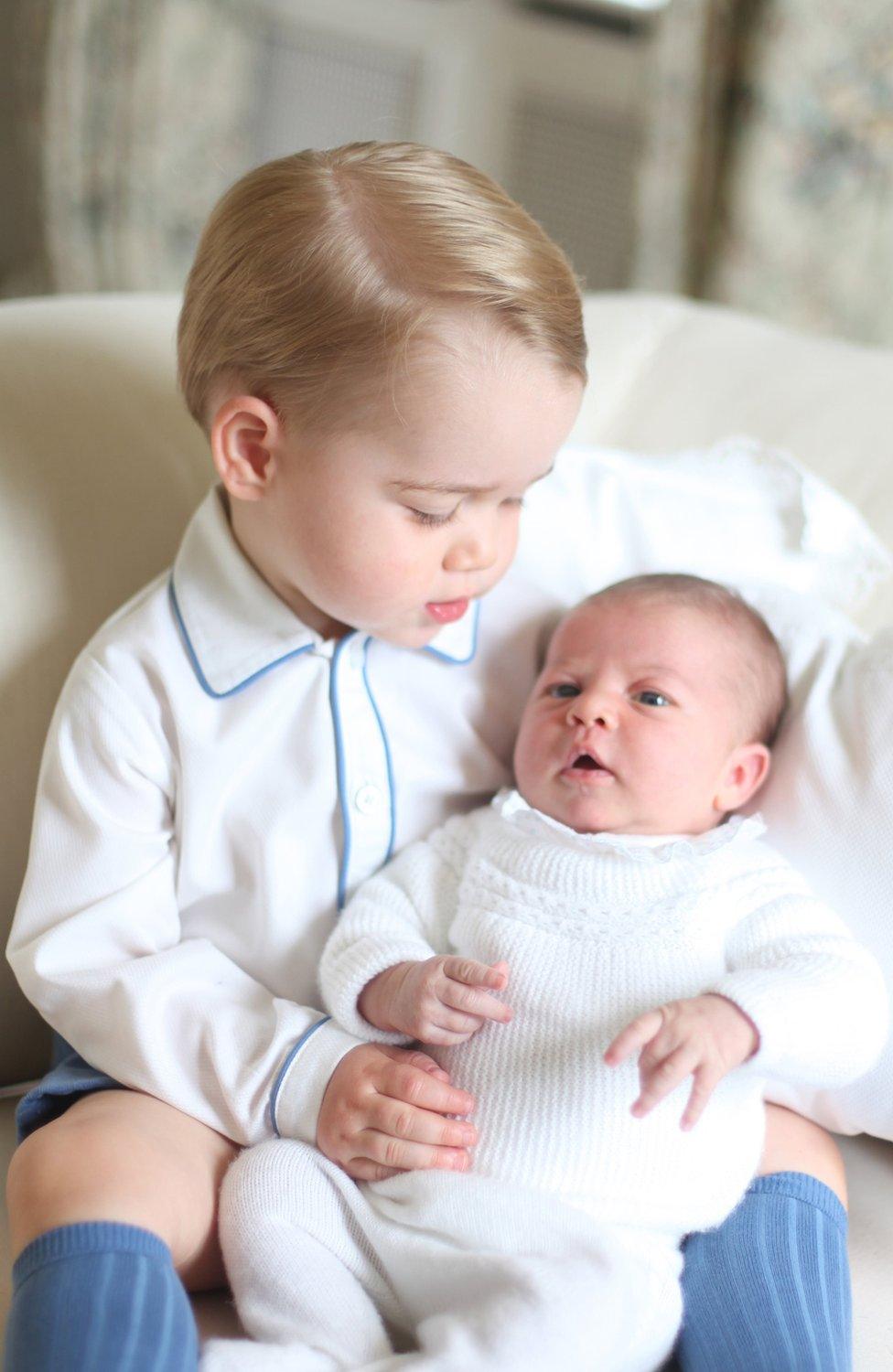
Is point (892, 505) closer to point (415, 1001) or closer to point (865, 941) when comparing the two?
point (865, 941)

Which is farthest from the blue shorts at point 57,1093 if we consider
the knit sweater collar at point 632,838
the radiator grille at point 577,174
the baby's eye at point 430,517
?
the radiator grille at point 577,174

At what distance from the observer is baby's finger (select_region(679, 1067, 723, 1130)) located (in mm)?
763

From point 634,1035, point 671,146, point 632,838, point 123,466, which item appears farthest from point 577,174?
point 634,1035

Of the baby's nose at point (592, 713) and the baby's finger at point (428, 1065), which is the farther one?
the baby's nose at point (592, 713)

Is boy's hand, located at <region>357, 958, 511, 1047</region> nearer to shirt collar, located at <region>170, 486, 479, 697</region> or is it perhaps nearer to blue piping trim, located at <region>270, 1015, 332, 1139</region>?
blue piping trim, located at <region>270, 1015, 332, 1139</region>

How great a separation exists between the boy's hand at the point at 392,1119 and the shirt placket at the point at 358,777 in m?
0.16

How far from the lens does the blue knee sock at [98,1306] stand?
700 millimetres

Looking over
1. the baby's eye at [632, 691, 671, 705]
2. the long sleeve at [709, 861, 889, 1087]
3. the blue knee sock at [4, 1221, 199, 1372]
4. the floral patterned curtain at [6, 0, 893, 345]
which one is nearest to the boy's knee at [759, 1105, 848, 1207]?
the long sleeve at [709, 861, 889, 1087]

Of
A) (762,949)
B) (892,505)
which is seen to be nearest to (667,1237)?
(762,949)

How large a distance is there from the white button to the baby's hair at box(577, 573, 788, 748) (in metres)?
0.22

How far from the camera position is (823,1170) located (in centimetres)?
94

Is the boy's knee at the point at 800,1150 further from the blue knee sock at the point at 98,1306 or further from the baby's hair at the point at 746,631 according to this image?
Answer: the blue knee sock at the point at 98,1306

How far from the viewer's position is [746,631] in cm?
105

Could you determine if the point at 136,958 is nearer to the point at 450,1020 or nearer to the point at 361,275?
the point at 450,1020
